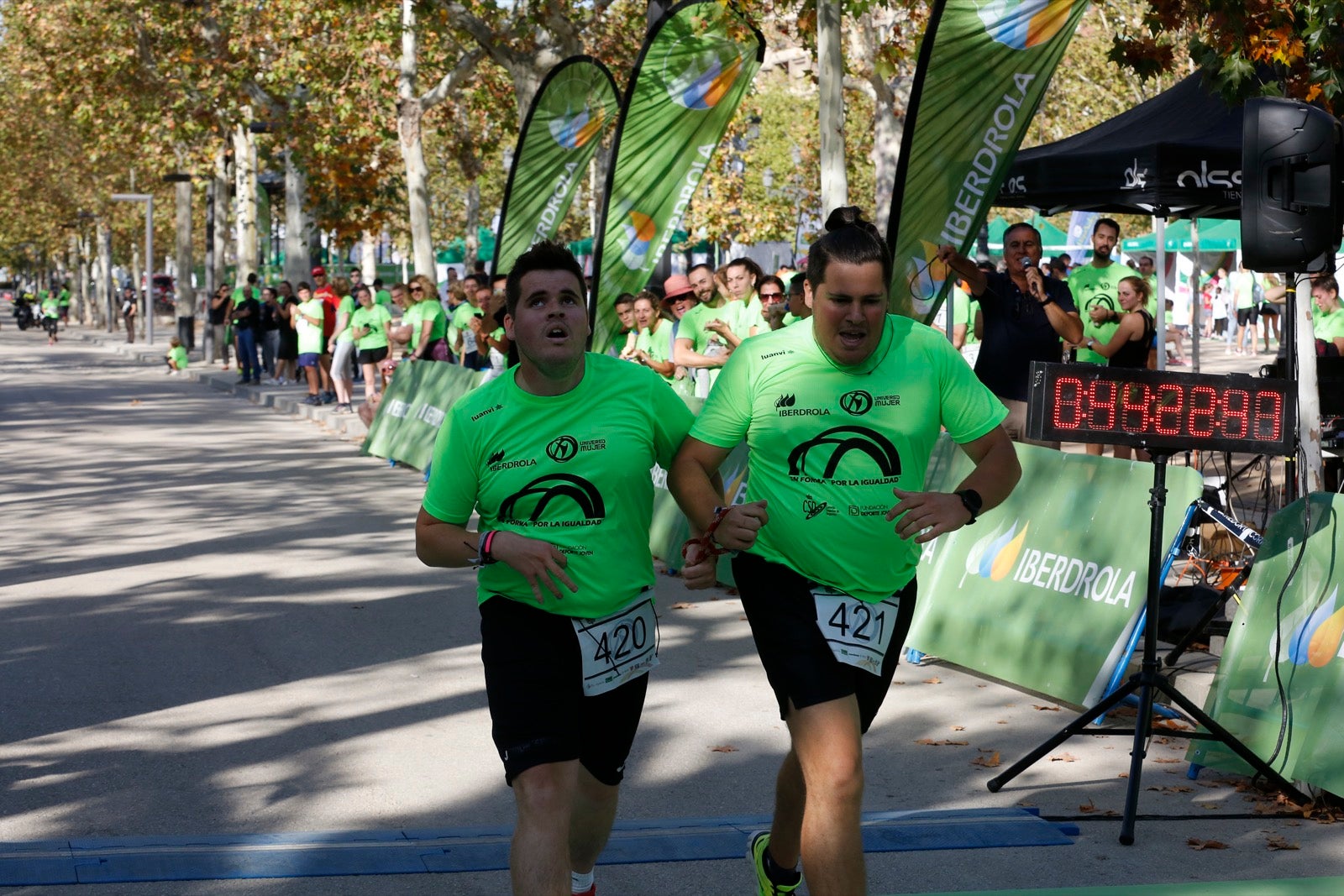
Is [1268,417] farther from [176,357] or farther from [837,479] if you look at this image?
[176,357]

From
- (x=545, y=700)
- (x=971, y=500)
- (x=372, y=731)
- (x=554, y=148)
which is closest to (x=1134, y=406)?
(x=971, y=500)

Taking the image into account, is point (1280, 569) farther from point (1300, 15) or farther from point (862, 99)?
point (862, 99)

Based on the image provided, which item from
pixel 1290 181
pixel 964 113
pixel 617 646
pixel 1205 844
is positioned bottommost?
pixel 1205 844

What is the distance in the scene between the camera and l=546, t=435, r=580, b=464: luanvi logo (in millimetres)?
4254

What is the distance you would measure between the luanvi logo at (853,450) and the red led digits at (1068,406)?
207 cm

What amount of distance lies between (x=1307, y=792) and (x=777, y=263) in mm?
51733

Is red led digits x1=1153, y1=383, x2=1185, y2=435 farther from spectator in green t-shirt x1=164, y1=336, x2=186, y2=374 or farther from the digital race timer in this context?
spectator in green t-shirt x1=164, y1=336, x2=186, y2=374

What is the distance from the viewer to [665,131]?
48.7 ft

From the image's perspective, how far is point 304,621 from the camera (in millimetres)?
9555

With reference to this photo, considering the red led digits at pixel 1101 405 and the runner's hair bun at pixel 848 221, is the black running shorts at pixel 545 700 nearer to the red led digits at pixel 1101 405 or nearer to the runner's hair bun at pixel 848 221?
the runner's hair bun at pixel 848 221

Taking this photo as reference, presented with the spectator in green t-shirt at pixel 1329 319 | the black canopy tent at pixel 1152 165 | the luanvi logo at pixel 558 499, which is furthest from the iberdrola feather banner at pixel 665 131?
the luanvi logo at pixel 558 499

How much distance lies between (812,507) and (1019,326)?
688cm

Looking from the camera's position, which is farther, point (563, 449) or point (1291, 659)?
point (1291, 659)

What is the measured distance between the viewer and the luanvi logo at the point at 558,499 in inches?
167
